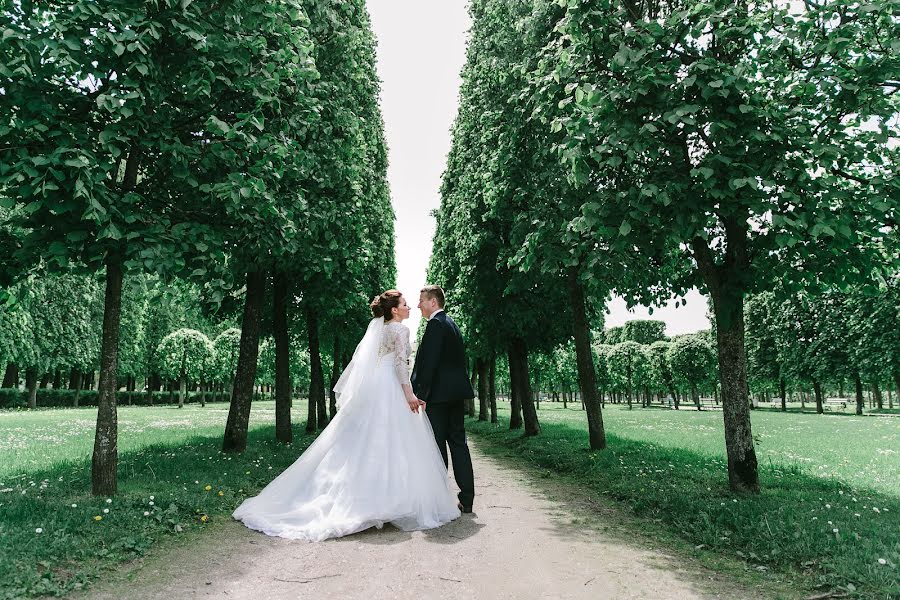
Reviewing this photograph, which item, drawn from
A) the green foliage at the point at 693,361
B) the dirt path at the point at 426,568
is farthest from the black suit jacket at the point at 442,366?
the green foliage at the point at 693,361

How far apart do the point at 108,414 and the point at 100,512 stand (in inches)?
51.4

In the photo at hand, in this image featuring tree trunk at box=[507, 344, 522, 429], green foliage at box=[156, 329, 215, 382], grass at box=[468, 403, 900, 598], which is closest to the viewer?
grass at box=[468, 403, 900, 598]

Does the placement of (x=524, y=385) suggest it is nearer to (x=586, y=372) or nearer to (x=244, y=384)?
(x=586, y=372)

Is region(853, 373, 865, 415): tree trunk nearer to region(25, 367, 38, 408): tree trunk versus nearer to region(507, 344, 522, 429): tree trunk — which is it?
region(507, 344, 522, 429): tree trunk

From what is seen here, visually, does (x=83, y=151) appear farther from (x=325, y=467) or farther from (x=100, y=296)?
(x=100, y=296)

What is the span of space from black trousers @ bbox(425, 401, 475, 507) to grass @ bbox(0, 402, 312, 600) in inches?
116

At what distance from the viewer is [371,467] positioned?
22.5ft

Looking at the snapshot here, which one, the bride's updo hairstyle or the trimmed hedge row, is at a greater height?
the bride's updo hairstyle

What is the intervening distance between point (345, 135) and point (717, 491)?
1004 cm

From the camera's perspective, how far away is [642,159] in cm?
779

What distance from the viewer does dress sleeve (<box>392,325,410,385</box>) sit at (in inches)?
301

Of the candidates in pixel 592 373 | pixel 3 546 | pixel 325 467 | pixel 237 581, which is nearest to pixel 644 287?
pixel 592 373

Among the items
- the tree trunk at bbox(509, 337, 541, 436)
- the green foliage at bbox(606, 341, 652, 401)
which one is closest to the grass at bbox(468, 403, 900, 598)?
the tree trunk at bbox(509, 337, 541, 436)

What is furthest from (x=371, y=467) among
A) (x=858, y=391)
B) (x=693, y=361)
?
(x=693, y=361)
